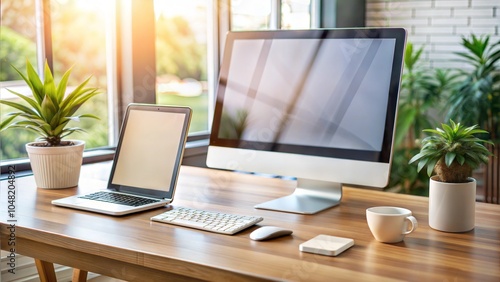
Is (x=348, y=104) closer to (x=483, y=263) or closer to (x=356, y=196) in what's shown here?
(x=356, y=196)

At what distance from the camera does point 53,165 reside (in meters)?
1.96

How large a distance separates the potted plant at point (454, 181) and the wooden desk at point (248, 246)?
0.03 metres

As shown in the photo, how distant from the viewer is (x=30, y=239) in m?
1.57

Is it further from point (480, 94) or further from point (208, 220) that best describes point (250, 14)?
point (208, 220)

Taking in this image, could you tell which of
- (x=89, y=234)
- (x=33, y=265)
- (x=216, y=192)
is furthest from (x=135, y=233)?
(x=33, y=265)

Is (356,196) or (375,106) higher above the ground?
(375,106)

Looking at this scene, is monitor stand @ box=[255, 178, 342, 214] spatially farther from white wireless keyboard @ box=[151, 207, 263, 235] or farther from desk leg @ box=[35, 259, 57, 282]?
desk leg @ box=[35, 259, 57, 282]

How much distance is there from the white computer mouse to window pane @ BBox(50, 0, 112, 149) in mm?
1452

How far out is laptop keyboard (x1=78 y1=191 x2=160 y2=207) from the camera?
1.72 m

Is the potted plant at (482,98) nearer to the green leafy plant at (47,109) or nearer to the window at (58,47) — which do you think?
the window at (58,47)

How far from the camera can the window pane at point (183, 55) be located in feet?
10.7

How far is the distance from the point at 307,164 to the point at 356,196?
0.21 m

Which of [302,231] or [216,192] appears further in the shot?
[216,192]

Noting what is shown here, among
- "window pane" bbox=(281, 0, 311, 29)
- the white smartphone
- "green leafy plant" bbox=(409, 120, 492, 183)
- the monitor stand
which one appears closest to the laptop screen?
the monitor stand
